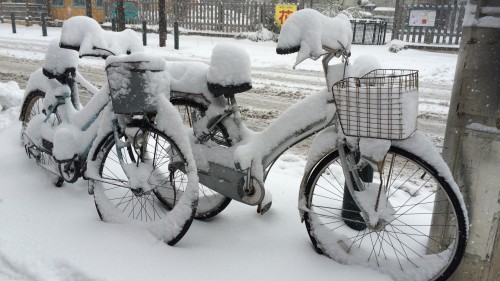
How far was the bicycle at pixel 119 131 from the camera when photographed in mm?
2783

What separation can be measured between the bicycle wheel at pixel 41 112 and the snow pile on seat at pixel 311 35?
7.47 feet

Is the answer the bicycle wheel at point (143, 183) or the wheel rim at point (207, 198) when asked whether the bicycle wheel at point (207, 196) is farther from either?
the bicycle wheel at point (143, 183)

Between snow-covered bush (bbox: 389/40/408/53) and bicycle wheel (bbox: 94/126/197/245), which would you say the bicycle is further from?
snow-covered bush (bbox: 389/40/408/53)

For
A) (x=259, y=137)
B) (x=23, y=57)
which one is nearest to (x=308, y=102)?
(x=259, y=137)

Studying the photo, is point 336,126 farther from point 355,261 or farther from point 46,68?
point 46,68

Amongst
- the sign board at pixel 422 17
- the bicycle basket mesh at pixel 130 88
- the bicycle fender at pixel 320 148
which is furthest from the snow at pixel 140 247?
the sign board at pixel 422 17

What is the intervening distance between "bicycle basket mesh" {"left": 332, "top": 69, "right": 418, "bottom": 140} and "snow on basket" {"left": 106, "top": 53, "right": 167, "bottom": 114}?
1179 millimetres

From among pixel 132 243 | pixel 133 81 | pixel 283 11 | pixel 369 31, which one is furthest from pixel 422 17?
pixel 132 243

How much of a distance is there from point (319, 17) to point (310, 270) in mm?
1536

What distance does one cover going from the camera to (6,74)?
9.55m

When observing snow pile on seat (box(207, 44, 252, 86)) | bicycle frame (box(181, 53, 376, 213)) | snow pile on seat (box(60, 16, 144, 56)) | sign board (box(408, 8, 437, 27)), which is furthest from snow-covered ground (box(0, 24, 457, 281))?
sign board (box(408, 8, 437, 27))

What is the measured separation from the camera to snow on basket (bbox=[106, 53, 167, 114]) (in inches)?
107

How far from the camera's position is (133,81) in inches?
108

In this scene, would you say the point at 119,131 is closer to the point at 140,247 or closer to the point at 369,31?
the point at 140,247
